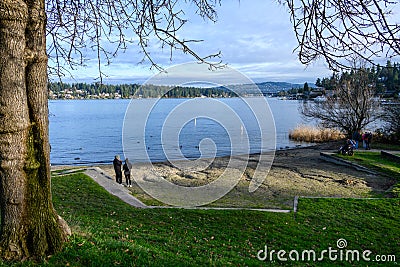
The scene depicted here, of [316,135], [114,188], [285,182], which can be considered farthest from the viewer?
[316,135]

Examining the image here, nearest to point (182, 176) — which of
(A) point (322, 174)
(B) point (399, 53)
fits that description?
(A) point (322, 174)

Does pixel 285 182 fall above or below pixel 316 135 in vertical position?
above

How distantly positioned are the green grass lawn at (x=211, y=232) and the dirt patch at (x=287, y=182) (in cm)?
227

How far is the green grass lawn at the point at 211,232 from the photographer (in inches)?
186

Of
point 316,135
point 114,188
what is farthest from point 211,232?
point 316,135

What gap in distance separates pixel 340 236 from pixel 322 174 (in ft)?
39.0

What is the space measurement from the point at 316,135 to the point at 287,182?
80.3 feet

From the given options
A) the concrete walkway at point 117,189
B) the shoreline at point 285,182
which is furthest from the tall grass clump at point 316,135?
the concrete walkway at point 117,189

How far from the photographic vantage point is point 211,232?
26.2 ft

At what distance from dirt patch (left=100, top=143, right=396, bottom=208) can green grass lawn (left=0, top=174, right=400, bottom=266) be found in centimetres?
227

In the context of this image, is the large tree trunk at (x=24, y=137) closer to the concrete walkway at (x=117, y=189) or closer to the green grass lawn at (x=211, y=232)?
the green grass lawn at (x=211, y=232)

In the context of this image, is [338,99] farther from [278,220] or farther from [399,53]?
[399,53]

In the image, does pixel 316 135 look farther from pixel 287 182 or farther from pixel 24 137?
pixel 24 137

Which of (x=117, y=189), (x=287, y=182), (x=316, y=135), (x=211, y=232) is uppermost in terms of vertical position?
(x=211, y=232)
